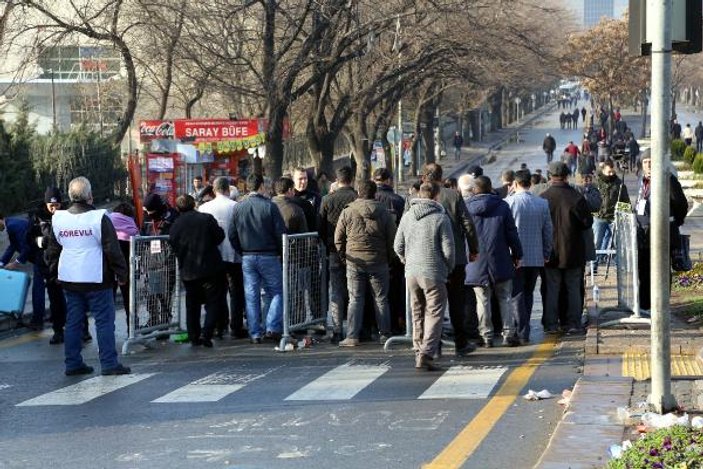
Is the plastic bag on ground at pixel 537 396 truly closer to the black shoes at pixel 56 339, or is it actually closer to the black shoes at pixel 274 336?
the black shoes at pixel 274 336

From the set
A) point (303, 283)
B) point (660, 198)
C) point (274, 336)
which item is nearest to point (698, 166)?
point (303, 283)

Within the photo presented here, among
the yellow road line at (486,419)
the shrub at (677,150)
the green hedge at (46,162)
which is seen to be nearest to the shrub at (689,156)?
the shrub at (677,150)

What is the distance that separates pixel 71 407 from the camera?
1048 centimetres

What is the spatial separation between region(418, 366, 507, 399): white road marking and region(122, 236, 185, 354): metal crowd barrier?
366 centimetres

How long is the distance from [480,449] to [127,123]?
2704cm

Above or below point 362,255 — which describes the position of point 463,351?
below

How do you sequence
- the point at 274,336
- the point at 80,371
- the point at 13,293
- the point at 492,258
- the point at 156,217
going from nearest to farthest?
the point at 80,371 → the point at 492,258 → the point at 274,336 → the point at 156,217 → the point at 13,293

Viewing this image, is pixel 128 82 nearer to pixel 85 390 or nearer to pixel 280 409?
pixel 85 390

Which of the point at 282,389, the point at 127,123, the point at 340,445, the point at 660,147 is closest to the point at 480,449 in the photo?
the point at 340,445

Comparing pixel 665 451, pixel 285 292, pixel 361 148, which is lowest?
pixel 665 451

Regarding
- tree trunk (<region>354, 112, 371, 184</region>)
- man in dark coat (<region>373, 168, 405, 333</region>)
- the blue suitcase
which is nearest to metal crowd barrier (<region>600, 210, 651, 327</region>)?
man in dark coat (<region>373, 168, 405, 333</region>)

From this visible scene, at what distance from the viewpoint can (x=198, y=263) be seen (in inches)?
559

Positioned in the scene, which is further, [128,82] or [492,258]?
[128,82]

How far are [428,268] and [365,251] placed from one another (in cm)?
179
